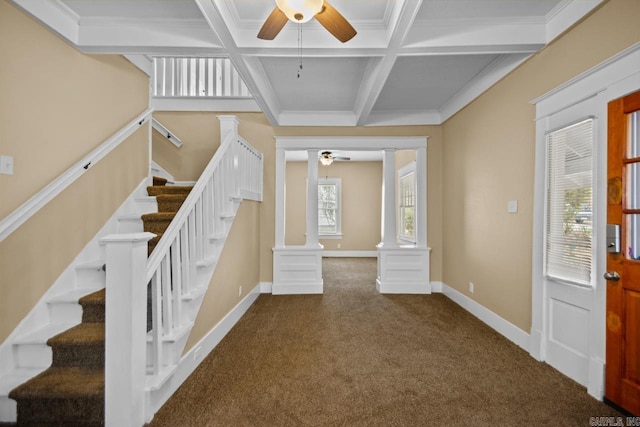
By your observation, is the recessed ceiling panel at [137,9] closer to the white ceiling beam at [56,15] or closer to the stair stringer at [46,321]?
the white ceiling beam at [56,15]

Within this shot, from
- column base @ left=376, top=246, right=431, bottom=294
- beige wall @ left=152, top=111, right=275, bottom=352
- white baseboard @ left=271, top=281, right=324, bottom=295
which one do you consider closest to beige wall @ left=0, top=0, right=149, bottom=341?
beige wall @ left=152, top=111, right=275, bottom=352

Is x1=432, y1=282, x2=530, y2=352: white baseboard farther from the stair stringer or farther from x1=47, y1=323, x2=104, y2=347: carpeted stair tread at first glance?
the stair stringer

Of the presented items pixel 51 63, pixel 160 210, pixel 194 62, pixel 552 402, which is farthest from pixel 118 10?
pixel 552 402

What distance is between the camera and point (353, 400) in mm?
1981

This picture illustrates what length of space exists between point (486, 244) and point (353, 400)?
2404mm

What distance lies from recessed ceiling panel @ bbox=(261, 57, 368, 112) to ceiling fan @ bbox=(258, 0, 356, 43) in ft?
3.31

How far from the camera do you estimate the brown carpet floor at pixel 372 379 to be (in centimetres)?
183

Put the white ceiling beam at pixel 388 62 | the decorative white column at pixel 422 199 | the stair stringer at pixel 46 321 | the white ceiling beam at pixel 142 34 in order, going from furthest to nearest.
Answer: the decorative white column at pixel 422 199, the white ceiling beam at pixel 142 34, the white ceiling beam at pixel 388 62, the stair stringer at pixel 46 321

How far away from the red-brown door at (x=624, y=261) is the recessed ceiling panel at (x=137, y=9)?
3080mm

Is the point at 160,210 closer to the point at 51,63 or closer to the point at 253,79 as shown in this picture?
the point at 51,63

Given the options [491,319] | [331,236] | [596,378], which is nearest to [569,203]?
[596,378]

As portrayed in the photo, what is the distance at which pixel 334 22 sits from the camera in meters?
1.97

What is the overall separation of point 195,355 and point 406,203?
575cm

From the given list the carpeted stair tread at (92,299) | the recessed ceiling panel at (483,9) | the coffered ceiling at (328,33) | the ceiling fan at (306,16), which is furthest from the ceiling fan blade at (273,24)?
the carpeted stair tread at (92,299)
